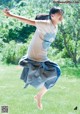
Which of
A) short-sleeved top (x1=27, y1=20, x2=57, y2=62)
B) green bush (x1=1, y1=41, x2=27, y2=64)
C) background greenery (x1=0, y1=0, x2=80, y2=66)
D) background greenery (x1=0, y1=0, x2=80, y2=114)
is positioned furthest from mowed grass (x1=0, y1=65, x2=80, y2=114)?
green bush (x1=1, y1=41, x2=27, y2=64)

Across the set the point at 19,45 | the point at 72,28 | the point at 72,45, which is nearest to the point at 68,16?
the point at 72,28

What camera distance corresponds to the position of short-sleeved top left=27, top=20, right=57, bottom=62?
2.66 meters

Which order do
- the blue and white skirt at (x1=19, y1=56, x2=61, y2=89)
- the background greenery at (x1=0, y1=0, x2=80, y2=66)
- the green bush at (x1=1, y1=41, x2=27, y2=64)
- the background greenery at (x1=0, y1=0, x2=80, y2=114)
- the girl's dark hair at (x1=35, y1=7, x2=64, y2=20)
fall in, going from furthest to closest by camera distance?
the green bush at (x1=1, y1=41, x2=27, y2=64) → the background greenery at (x1=0, y1=0, x2=80, y2=66) → the background greenery at (x1=0, y1=0, x2=80, y2=114) → the blue and white skirt at (x1=19, y1=56, x2=61, y2=89) → the girl's dark hair at (x1=35, y1=7, x2=64, y2=20)

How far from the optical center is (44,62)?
2742 millimetres

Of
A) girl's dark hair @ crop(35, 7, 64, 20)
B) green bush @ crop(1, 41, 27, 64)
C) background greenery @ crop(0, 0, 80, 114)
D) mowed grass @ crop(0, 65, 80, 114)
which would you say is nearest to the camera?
girl's dark hair @ crop(35, 7, 64, 20)

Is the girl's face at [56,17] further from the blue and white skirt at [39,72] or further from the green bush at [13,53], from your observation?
the green bush at [13,53]

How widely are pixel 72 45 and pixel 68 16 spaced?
0.89 metres

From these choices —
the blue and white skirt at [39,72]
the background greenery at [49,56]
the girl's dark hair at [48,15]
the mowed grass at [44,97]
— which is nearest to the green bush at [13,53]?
the background greenery at [49,56]

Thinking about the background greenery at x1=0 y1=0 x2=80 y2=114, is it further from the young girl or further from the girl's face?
the girl's face

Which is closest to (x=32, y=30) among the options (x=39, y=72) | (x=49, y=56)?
(x=49, y=56)

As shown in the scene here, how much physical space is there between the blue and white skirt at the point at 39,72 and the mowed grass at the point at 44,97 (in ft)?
1.20

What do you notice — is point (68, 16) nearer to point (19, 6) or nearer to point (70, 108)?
point (19, 6)

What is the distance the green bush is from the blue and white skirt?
491cm

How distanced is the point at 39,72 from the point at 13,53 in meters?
5.04
